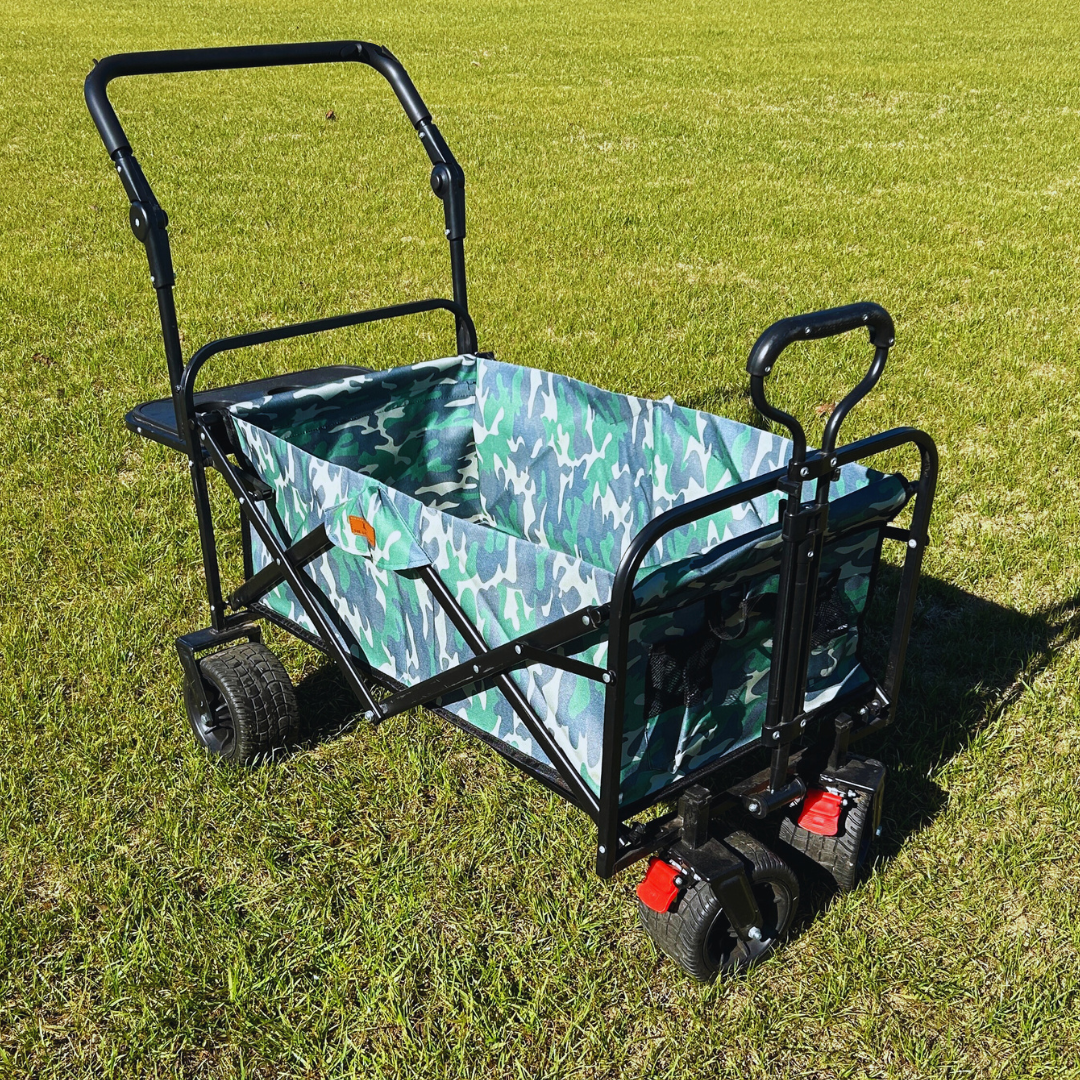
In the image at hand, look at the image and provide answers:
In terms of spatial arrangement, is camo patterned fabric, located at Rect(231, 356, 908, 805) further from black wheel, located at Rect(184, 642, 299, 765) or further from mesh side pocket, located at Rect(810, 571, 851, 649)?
black wheel, located at Rect(184, 642, 299, 765)

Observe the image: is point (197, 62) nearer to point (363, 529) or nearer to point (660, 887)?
point (363, 529)

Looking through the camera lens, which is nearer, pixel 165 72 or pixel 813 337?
pixel 813 337

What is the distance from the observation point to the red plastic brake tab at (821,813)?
7.91 feet

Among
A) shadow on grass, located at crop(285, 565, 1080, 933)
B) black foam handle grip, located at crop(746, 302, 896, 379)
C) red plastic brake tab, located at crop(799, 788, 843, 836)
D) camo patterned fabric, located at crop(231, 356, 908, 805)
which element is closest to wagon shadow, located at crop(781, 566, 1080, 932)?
shadow on grass, located at crop(285, 565, 1080, 933)

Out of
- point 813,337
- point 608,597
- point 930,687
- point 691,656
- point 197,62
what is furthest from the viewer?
point 930,687

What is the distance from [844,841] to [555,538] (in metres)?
1.29

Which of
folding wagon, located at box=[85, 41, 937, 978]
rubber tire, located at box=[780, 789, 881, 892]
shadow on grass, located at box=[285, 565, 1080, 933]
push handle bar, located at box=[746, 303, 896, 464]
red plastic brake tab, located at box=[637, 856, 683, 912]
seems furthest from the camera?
shadow on grass, located at box=[285, 565, 1080, 933]

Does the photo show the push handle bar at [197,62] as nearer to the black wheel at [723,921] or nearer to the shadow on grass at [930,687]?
the shadow on grass at [930,687]

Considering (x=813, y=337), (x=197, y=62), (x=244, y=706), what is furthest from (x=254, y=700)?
(x=813, y=337)

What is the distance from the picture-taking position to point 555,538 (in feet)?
11.2

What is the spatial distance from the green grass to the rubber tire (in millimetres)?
104

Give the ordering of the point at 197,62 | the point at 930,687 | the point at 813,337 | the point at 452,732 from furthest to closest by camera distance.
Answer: the point at 930,687, the point at 452,732, the point at 197,62, the point at 813,337

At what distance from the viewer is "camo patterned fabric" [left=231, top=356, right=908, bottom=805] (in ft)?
7.06

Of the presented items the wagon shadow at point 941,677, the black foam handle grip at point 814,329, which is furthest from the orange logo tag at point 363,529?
the wagon shadow at point 941,677
